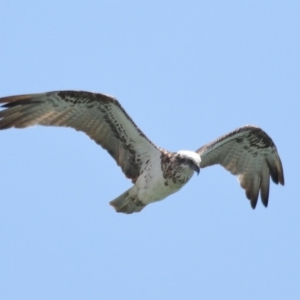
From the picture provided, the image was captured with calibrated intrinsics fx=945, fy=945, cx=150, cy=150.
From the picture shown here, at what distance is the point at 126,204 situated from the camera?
18.7 metres

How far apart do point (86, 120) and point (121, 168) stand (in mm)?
1230

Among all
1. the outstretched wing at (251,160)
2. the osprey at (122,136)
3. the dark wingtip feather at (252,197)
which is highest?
the osprey at (122,136)

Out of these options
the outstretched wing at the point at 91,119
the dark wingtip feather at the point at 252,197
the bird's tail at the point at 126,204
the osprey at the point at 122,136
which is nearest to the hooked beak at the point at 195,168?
the osprey at the point at 122,136

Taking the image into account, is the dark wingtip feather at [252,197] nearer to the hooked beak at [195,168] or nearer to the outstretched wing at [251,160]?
the outstretched wing at [251,160]

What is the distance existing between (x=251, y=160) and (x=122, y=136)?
3.38 meters

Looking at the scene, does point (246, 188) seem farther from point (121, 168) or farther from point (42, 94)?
point (42, 94)

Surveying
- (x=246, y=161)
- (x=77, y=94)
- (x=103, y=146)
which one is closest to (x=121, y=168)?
(x=103, y=146)

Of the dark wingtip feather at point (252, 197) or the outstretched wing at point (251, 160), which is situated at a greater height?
the outstretched wing at point (251, 160)

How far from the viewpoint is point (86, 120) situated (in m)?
18.5

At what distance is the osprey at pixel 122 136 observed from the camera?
17.9 m

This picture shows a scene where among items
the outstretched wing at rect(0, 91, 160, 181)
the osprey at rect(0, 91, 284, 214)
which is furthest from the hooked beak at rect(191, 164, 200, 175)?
the outstretched wing at rect(0, 91, 160, 181)

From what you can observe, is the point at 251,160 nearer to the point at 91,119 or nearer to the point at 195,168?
the point at 195,168

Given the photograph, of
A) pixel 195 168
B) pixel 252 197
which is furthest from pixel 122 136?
pixel 252 197

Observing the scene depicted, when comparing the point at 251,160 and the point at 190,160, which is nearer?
the point at 190,160
